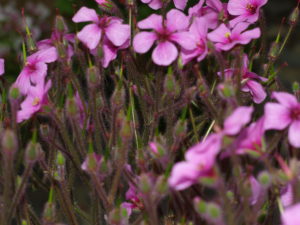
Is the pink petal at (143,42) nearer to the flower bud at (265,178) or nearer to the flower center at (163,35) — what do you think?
the flower center at (163,35)

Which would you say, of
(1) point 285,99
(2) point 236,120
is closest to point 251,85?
(1) point 285,99

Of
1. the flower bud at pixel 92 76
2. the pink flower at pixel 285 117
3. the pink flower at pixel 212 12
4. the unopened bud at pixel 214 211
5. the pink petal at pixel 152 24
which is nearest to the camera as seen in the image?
the unopened bud at pixel 214 211

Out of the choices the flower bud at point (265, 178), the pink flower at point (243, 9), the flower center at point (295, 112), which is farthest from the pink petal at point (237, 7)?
the flower bud at point (265, 178)

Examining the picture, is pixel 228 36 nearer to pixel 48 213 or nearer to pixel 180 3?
pixel 180 3

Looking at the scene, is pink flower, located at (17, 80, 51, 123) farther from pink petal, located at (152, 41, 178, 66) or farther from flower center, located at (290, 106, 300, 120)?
flower center, located at (290, 106, 300, 120)

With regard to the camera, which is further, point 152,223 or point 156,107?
point 156,107

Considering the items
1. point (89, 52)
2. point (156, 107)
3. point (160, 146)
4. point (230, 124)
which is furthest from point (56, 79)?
point (230, 124)

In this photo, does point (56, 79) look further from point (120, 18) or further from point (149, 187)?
point (149, 187)

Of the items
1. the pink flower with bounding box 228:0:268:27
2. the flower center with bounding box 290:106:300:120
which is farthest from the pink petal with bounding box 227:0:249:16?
the flower center with bounding box 290:106:300:120
